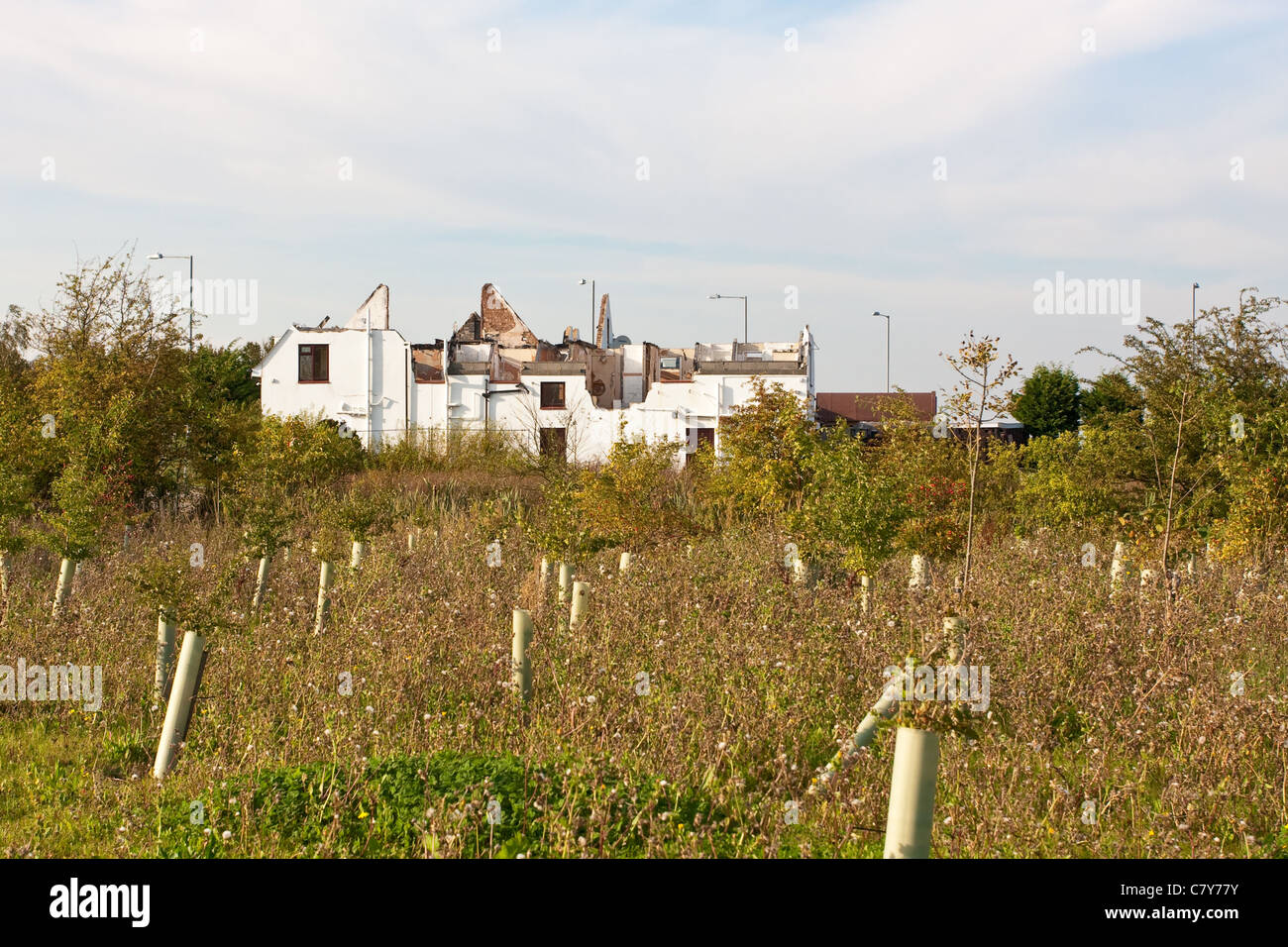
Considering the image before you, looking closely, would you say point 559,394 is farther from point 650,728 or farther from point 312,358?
point 650,728

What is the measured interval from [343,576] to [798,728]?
6.37 metres

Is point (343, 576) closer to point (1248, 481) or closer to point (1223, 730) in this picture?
point (1223, 730)

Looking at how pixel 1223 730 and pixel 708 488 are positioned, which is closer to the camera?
pixel 1223 730

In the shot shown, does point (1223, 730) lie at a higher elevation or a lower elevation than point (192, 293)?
lower

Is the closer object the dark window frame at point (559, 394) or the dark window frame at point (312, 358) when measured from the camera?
the dark window frame at point (559, 394)

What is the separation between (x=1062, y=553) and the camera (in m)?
12.5

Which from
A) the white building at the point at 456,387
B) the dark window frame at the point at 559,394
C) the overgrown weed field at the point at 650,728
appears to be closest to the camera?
the overgrown weed field at the point at 650,728

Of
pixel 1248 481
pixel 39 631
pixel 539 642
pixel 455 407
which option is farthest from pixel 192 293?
pixel 455 407

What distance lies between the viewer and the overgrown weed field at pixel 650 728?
14.8 feet

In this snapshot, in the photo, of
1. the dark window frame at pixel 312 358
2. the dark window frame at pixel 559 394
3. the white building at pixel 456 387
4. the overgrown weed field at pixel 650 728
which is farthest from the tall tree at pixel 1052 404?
the overgrown weed field at pixel 650 728

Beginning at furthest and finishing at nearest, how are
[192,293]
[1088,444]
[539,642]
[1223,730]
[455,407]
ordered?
[455,407], [192,293], [1088,444], [539,642], [1223,730]

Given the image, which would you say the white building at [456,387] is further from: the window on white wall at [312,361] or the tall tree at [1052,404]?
the tall tree at [1052,404]

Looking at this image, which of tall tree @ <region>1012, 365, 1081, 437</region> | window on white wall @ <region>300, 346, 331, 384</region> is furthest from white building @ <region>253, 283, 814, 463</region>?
tall tree @ <region>1012, 365, 1081, 437</region>

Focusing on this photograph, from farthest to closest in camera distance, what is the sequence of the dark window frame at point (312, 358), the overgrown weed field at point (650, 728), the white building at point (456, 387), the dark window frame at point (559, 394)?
the dark window frame at point (312, 358) → the dark window frame at point (559, 394) → the white building at point (456, 387) → the overgrown weed field at point (650, 728)
